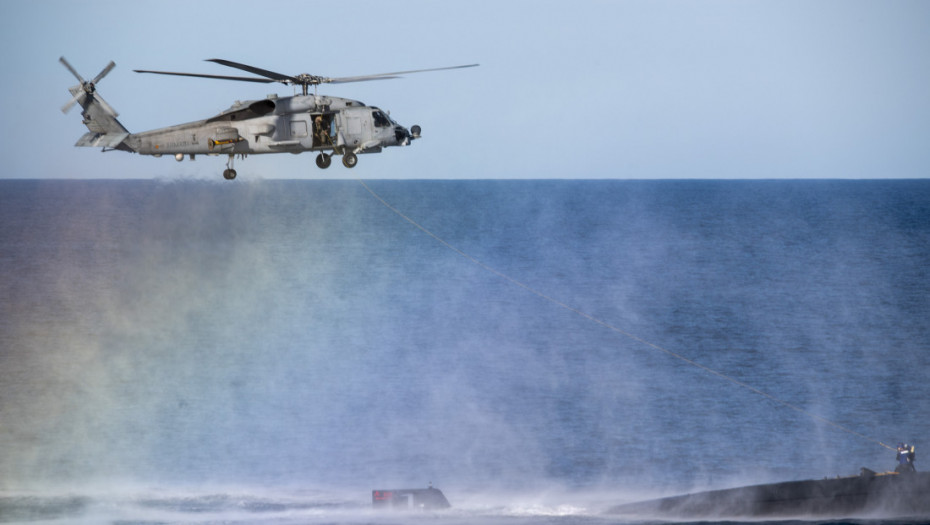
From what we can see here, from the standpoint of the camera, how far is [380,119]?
4603 centimetres

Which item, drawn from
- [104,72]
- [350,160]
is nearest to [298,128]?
[350,160]

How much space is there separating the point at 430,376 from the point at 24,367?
186 feet

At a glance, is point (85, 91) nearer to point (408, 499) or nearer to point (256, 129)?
point (256, 129)

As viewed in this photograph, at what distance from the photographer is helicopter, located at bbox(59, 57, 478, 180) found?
44.3 metres

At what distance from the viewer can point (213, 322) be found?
17488 centimetres

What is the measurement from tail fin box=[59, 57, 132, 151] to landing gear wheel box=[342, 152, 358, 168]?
29.5 ft

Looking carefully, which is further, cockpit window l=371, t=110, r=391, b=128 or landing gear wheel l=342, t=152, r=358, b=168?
cockpit window l=371, t=110, r=391, b=128

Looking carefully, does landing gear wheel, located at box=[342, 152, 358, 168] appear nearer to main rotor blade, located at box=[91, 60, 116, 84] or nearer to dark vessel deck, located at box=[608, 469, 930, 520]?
main rotor blade, located at box=[91, 60, 116, 84]

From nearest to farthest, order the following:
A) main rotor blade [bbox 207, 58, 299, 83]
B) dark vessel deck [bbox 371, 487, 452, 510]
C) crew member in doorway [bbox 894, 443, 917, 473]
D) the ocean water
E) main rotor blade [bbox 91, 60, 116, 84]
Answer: main rotor blade [bbox 207, 58, 299, 83] → main rotor blade [bbox 91, 60, 116, 84] → crew member in doorway [bbox 894, 443, 917, 473] → dark vessel deck [bbox 371, 487, 452, 510] → the ocean water

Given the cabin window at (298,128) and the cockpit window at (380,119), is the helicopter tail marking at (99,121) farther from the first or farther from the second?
the cockpit window at (380,119)

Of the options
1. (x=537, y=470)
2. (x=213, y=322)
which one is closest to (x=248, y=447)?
(x=537, y=470)

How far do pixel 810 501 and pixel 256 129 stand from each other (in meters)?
78.9

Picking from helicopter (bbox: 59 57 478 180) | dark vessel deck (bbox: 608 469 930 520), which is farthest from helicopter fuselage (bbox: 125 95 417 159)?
dark vessel deck (bbox: 608 469 930 520)

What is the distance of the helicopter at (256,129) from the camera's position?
4431cm
